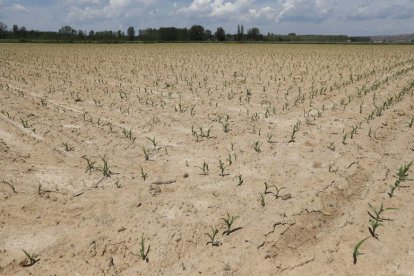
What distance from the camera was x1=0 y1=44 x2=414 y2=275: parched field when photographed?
11.1ft

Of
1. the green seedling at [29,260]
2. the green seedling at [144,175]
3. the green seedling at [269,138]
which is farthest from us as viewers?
the green seedling at [269,138]

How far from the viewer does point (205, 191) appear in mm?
4625

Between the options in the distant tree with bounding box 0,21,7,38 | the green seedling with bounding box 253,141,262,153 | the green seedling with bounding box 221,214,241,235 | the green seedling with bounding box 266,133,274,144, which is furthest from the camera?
the distant tree with bounding box 0,21,7,38

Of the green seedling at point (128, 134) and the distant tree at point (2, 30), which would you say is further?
the distant tree at point (2, 30)

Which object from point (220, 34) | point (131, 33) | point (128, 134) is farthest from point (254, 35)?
point (128, 134)

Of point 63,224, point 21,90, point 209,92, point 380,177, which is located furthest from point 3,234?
point 21,90

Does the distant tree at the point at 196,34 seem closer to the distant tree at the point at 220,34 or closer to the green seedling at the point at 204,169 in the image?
the distant tree at the point at 220,34

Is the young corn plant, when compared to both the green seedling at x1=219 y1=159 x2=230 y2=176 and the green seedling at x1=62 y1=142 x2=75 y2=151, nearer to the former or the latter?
the green seedling at x1=219 y1=159 x2=230 y2=176

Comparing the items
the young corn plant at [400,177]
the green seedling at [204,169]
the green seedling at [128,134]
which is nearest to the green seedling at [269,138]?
the green seedling at [204,169]

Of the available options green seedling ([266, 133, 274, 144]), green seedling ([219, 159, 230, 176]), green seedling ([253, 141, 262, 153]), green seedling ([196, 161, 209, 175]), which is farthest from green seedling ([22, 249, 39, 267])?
green seedling ([266, 133, 274, 144])

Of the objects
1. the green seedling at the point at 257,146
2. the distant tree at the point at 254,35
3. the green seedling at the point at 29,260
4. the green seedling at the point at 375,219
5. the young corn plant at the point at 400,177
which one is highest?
the distant tree at the point at 254,35

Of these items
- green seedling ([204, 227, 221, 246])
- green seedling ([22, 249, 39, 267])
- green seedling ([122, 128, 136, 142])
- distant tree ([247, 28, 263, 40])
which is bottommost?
green seedling ([22, 249, 39, 267])

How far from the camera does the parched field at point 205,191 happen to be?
339cm

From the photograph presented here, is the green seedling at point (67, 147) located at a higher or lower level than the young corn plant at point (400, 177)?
higher
